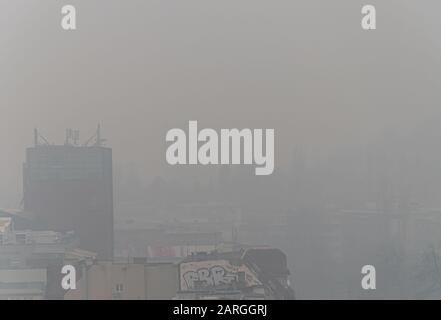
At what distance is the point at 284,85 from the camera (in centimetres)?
380

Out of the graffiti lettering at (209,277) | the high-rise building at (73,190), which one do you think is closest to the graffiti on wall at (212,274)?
the graffiti lettering at (209,277)

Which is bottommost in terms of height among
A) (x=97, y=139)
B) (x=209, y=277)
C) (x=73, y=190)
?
(x=209, y=277)

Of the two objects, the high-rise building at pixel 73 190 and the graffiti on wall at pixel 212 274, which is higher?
the high-rise building at pixel 73 190

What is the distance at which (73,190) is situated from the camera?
3799 millimetres

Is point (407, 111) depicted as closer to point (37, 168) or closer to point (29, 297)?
point (37, 168)

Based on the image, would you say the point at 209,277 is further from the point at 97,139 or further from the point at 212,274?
the point at 97,139

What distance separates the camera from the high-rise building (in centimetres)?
375

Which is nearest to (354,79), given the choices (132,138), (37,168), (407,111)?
(407,111)

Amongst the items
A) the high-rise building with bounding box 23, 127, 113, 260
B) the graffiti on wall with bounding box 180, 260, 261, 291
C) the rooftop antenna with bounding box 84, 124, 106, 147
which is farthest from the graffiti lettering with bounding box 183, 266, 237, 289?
the rooftop antenna with bounding box 84, 124, 106, 147

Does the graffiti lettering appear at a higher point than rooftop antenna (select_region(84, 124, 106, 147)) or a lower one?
lower

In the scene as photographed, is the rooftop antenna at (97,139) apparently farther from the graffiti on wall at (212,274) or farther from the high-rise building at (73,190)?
the graffiti on wall at (212,274)

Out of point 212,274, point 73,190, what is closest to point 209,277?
point 212,274

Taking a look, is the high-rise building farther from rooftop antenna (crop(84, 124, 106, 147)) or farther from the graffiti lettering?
the graffiti lettering

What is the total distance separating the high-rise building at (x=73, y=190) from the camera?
3754mm
